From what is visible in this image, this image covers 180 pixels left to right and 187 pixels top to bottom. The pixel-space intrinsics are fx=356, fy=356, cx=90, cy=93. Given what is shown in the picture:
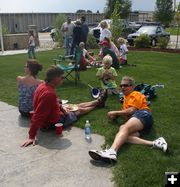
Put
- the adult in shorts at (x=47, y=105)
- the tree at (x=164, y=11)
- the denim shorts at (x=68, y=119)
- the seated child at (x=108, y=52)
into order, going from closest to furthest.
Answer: the adult in shorts at (x=47, y=105)
the denim shorts at (x=68, y=119)
the seated child at (x=108, y=52)
the tree at (x=164, y=11)

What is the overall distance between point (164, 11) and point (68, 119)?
43146 mm

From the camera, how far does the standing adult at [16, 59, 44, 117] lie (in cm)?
627

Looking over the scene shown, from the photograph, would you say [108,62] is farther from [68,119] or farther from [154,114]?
[68,119]

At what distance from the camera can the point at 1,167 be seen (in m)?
4.59

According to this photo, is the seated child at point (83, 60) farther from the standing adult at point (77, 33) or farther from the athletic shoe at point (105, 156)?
the athletic shoe at point (105, 156)

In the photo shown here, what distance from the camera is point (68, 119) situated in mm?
6031

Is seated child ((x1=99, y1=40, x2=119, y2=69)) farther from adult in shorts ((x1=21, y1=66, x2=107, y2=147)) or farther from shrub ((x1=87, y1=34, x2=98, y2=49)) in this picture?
shrub ((x1=87, y1=34, x2=98, y2=49))

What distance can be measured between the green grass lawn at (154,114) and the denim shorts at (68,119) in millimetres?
115

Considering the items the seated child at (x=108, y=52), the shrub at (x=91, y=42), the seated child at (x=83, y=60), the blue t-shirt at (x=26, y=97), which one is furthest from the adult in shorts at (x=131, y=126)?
the shrub at (x=91, y=42)

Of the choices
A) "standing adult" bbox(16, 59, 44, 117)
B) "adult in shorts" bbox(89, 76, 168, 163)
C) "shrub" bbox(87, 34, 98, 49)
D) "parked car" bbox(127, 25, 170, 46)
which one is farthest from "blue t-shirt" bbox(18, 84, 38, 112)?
"parked car" bbox(127, 25, 170, 46)

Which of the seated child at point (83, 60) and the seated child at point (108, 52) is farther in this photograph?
the seated child at point (108, 52)

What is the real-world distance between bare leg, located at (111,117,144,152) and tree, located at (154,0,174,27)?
43055mm

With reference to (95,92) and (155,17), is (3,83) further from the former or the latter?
(155,17)

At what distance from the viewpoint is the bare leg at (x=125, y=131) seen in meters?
4.81
